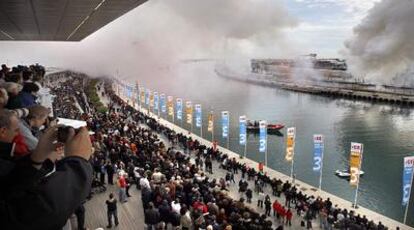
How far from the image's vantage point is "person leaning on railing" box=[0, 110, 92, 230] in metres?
1.88

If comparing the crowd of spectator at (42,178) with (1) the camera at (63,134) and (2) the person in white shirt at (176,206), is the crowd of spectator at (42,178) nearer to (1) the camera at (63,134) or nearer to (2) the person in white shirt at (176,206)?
(1) the camera at (63,134)

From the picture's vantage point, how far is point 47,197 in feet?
6.23

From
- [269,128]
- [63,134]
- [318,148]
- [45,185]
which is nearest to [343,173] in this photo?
[318,148]

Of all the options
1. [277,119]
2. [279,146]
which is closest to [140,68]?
[277,119]

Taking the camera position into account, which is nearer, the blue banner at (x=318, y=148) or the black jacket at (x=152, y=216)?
the black jacket at (x=152, y=216)

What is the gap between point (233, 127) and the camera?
53.8 meters

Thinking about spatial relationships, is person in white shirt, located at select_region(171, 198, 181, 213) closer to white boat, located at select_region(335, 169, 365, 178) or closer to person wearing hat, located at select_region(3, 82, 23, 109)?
person wearing hat, located at select_region(3, 82, 23, 109)

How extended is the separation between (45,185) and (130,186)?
1423 cm

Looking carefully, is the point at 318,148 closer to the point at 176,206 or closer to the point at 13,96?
the point at 176,206

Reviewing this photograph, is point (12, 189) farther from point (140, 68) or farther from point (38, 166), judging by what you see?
point (140, 68)

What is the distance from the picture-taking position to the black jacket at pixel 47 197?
1873 mm

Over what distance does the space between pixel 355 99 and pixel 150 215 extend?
95.6 meters

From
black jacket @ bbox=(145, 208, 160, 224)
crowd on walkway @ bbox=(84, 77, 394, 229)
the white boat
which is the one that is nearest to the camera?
crowd on walkway @ bbox=(84, 77, 394, 229)

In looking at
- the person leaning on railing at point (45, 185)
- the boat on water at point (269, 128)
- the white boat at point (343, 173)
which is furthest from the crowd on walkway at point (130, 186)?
the boat on water at point (269, 128)
